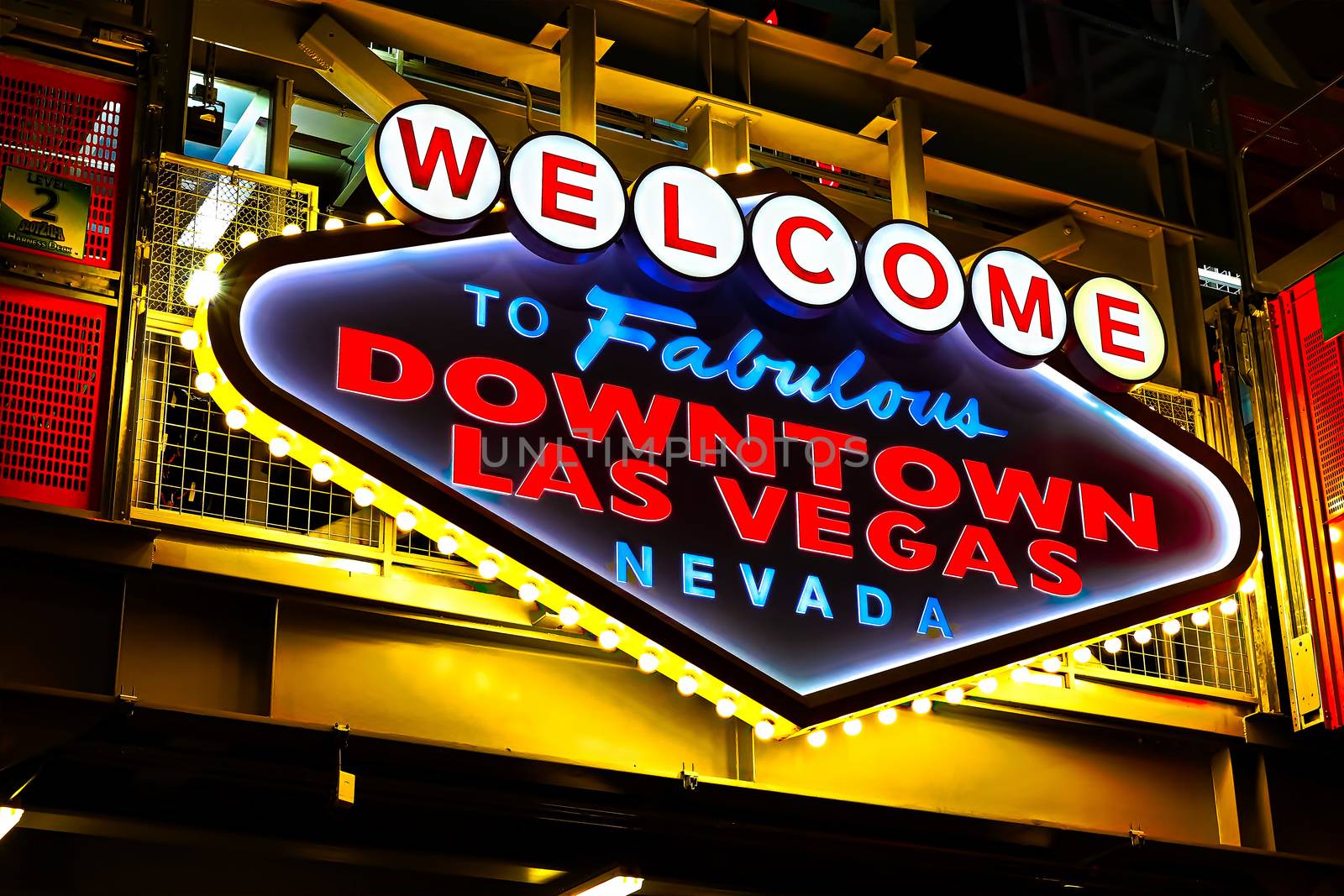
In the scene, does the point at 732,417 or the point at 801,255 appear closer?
the point at 732,417

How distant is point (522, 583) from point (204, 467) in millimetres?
1709

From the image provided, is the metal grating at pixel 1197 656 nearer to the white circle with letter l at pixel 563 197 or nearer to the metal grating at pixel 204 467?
the white circle with letter l at pixel 563 197

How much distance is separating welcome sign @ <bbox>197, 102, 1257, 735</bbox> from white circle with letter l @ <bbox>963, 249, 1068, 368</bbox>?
2cm

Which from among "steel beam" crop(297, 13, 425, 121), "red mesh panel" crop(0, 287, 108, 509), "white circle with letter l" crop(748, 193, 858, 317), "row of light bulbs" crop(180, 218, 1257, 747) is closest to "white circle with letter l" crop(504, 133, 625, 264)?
"row of light bulbs" crop(180, 218, 1257, 747)

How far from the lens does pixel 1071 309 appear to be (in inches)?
420

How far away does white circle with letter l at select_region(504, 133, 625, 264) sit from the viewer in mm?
9320

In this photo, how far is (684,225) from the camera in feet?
32.1

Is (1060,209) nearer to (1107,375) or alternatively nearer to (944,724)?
(1107,375)

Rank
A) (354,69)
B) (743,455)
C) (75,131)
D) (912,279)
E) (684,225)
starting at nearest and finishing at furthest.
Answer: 1. (75,131)
2. (743,455)
3. (684,225)
4. (354,69)
5. (912,279)

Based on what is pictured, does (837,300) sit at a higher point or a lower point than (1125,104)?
lower

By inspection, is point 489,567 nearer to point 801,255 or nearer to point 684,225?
point 684,225

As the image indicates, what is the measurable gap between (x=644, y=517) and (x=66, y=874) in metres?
3.13

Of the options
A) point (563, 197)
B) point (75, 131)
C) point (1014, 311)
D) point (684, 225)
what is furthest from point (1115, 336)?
point (75, 131)

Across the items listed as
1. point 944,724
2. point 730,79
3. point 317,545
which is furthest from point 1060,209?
point 317,545
